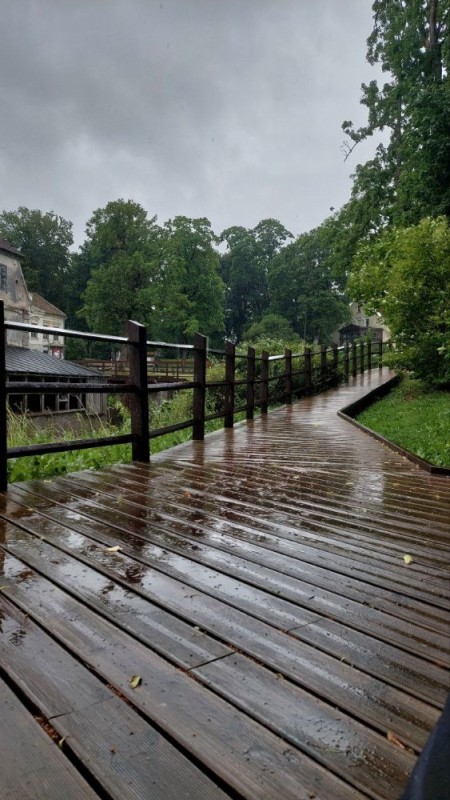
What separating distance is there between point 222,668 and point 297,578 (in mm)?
653

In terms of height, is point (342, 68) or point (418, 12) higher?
point (342, 68)

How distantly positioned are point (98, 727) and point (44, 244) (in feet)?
196

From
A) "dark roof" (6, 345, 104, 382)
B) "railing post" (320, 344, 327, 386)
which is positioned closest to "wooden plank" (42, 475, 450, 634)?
"railing post" (320, 344, 327, 386)

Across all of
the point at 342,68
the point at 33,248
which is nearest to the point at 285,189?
the point at 33,248

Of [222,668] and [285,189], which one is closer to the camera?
[222,668]

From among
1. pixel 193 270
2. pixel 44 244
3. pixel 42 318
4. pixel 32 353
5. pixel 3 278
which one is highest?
pixel 44 244

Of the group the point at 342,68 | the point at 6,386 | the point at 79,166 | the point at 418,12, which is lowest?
the point at 6,386

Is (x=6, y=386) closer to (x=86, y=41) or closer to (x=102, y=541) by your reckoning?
(x=102, y=541)

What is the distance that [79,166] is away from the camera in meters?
65.7

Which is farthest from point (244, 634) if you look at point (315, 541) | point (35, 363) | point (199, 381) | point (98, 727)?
point (35, 363)

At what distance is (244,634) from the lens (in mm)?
1516

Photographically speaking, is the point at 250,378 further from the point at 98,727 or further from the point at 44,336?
the point at 44,336

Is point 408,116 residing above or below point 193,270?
above

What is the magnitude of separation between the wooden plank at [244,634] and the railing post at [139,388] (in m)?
2.15
